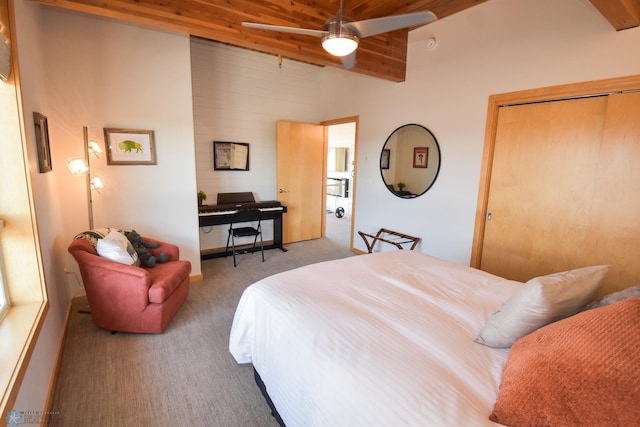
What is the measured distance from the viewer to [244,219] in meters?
4.29

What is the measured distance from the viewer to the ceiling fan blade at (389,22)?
1871 mm

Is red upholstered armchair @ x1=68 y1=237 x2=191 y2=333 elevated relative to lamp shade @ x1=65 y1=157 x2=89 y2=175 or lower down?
lower down

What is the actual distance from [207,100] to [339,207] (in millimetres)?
4420

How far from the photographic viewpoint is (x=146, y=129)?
3066mm

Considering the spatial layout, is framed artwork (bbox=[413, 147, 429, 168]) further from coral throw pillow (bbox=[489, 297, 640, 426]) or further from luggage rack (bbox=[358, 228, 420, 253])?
coral throw pillow (bbox=[489, 297, 640, 426])

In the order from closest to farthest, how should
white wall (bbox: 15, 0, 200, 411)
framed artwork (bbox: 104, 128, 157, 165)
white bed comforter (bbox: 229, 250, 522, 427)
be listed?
white bed comforter (bbox: 229, 250, 522, 427), white wall (bbox: 15, 0, 200, 411), framed artwork (bbox: 104, 128, 157, 165)

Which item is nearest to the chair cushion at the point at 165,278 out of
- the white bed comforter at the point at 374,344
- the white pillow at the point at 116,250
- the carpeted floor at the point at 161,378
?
the white pillow at the point at 116,250

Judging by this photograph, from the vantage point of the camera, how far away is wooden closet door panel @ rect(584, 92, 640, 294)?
2203mm

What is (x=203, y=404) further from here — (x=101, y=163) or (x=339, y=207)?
(x=339, y=207)

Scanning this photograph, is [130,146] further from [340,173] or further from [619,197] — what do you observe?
[340,173]

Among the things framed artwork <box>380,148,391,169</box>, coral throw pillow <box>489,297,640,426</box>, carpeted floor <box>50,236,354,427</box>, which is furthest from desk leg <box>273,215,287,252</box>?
coral throw pillow <box>489,297,640,426</box>

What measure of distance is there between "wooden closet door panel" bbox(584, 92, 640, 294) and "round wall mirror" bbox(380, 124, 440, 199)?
4.75 feet

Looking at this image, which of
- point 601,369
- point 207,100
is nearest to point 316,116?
point 207,100

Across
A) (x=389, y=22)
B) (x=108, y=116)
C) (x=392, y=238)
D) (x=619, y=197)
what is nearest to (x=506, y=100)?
(x=619, y=197)
